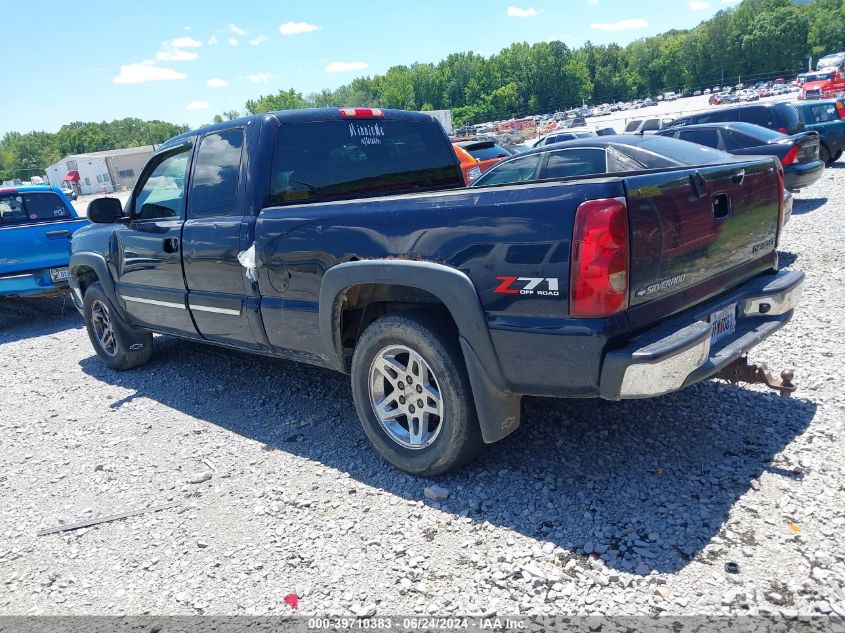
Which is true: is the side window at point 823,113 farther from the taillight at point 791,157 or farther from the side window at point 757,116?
the taillight at point 791,157

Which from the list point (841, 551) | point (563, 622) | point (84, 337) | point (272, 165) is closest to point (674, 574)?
point (563, 622)

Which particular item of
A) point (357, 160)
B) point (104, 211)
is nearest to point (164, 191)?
point (104, 211)

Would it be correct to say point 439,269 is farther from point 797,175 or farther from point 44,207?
point 797,175

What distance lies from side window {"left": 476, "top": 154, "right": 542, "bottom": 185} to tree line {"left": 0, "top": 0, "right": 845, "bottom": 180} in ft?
389

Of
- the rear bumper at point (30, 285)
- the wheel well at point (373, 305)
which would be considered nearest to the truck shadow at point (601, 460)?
the wheel well at point (373, 305)

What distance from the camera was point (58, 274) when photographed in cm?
831

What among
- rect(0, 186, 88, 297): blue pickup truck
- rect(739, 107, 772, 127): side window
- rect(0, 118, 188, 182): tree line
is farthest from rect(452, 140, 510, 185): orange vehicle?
rect(0, 118, 188, 182): tree line

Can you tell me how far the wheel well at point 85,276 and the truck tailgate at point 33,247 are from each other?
8.17 ft

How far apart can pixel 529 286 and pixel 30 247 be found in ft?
25.8

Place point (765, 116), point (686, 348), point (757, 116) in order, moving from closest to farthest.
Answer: point (686, 348), point (765, 116), point (757, 116)

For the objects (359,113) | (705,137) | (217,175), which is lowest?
(705,137)

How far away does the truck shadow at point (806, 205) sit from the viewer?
10.3 metres

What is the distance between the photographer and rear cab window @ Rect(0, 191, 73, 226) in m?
8.77

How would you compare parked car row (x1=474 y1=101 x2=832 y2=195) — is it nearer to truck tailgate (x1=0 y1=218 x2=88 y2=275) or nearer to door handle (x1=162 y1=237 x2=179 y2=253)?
door handle (x1=162 y1=237 x2=179 y2=253)
